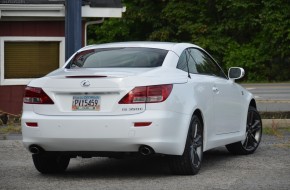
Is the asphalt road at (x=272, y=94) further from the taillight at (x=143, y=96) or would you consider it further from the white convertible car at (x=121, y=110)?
the taillight at (x=143, y=96)

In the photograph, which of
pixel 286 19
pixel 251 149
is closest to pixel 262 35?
pixel 286 19

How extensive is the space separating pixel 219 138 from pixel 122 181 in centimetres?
190

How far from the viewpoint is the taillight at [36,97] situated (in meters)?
9.69

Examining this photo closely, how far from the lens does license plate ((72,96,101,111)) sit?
9438 mm

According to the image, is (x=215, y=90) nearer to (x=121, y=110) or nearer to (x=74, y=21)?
(x=121, y=110)

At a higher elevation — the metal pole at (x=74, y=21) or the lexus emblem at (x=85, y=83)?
the lexus emblem at (x=85, y=83)

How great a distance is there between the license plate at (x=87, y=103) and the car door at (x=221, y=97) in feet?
5.72

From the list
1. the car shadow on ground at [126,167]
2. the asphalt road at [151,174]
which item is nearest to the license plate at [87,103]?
the asphalt road at [151,174]

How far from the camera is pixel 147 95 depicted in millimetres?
9391

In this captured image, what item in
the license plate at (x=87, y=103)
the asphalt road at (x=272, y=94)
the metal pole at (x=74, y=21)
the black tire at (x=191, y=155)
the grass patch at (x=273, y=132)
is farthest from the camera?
the asphalt road at (x=272, y=94)

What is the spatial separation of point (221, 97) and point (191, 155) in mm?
1413

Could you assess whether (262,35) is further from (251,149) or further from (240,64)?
(251,149)

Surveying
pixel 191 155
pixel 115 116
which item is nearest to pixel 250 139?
pixel 191 155

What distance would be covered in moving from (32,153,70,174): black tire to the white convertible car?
1cm
